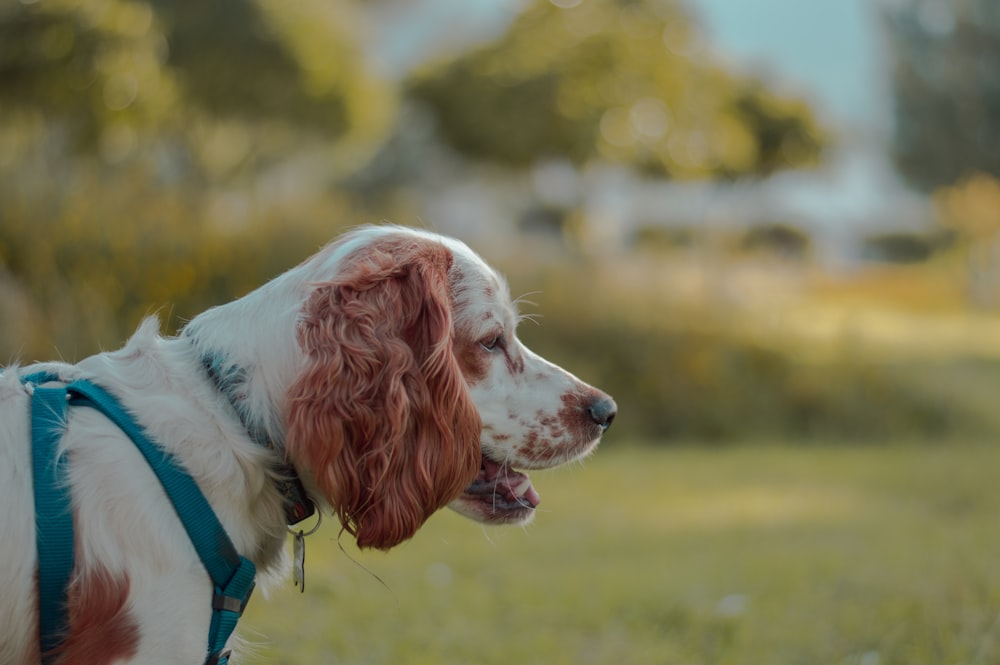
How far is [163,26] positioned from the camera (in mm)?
17500

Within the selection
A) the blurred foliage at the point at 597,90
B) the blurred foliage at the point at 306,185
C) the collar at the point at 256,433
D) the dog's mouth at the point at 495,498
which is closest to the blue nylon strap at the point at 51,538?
the collar at the point at 256,433

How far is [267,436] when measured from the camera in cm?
222

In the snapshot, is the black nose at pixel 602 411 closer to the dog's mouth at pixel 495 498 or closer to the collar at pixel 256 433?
the dog's mouth at pixel 495 498

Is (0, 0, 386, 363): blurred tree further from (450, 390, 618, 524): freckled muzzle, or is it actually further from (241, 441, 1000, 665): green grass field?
(241, 441, 1000, 665): green grass field

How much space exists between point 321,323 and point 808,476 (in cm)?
647

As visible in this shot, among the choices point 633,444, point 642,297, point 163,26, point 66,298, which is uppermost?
point 163,26

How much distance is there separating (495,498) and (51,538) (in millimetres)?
1115

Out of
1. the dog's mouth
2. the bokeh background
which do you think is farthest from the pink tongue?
the bokeh background

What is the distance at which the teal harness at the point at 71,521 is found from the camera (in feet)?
6.43

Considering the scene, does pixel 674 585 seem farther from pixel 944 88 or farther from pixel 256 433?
pixel 944 88

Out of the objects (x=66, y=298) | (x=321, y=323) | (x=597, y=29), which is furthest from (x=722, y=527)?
(x=597, y=29)

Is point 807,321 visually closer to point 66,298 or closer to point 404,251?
point 66,298

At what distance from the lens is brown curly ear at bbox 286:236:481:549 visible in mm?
2182

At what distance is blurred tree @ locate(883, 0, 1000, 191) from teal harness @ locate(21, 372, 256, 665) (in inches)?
1785
